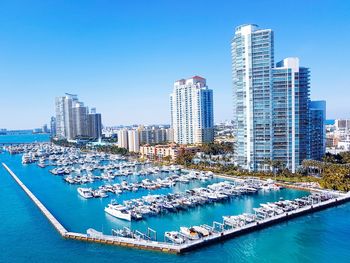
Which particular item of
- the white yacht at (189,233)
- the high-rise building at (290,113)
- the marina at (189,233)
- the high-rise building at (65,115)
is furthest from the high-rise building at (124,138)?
the white yacht at (189,233)

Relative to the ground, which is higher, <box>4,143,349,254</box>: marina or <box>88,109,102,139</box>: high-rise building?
<box>88,109,102,139</box>: high-rise building

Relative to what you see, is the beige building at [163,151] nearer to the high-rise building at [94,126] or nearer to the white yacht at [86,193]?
the white yacht at [86,193]

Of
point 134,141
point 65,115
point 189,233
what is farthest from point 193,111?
point 65,115

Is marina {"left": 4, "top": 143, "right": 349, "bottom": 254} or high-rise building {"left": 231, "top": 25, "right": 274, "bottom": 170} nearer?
marina {"left": 4, "top": 143, "right": 349, "bottom": 254}

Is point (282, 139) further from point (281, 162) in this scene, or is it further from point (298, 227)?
point (298, 227)

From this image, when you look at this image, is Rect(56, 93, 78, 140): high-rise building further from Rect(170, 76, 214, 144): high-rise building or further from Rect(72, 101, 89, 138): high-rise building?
Rect(170, 76, 214, 144): high-rise building

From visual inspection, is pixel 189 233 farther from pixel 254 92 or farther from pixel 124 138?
pixel 124 138

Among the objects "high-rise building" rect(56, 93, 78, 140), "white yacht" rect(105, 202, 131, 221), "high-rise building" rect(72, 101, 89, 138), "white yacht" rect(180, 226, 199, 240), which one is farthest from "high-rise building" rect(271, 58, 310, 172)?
"high-rise building" rect(56, 93, 78, 140)
